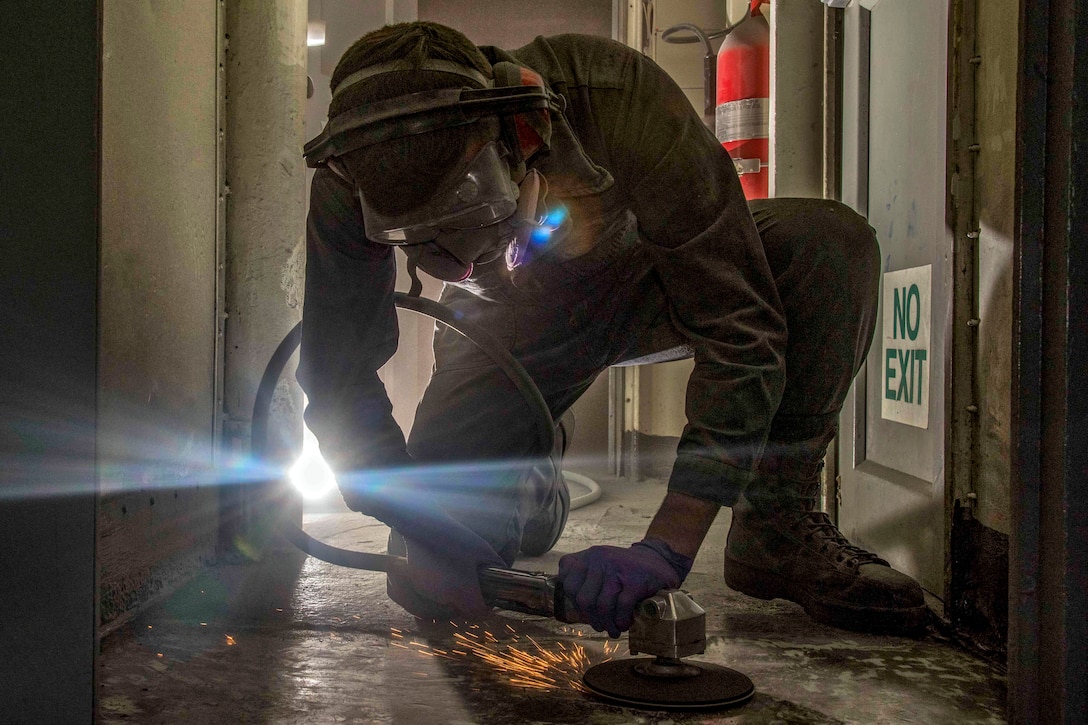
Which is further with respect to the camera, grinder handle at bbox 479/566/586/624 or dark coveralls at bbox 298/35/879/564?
dark coveralls at bbox 298/35/879/564

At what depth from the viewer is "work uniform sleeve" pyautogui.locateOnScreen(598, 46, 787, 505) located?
3.95ft

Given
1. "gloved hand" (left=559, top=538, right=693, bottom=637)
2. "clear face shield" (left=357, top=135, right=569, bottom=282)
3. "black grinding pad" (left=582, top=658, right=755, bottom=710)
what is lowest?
"black grinding pad" (left=582, top=658, right=755, bottom=710)

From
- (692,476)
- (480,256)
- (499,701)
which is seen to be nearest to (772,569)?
(692,476)

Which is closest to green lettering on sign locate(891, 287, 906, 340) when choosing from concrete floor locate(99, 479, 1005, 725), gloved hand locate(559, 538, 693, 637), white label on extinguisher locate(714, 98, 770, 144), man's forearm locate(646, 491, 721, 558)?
concrete floor locate(99, 479, 1005, 725)

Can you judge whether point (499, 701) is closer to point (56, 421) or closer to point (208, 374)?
point (56, 421)

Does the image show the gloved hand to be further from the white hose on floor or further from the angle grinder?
the white hose on floor

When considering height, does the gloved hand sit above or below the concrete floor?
above

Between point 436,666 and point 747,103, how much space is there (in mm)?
1957

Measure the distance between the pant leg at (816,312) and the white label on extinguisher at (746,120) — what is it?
1.07m

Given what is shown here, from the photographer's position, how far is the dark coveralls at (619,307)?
4.09 ft

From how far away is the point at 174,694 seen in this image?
111 cm

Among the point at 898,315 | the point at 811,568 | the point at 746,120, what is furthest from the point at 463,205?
the point at 746,120

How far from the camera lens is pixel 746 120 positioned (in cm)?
260

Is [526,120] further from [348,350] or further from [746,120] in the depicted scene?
[746,120]
